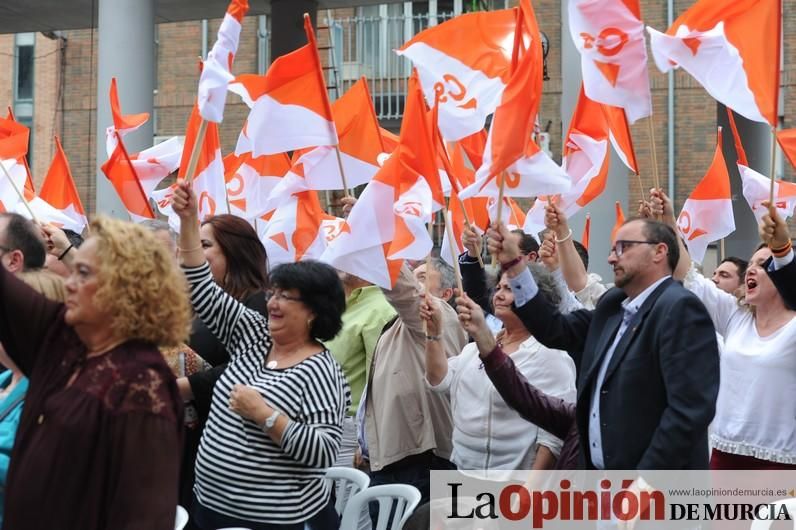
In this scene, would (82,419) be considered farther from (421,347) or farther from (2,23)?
(2,23)

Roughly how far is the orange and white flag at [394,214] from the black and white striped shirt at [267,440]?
164 cm

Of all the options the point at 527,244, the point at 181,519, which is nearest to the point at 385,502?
the point at 181,519

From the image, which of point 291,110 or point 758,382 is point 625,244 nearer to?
point 758,382

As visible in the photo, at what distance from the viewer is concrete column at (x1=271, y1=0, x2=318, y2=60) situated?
44.1ft

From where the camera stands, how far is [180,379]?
4.80 m

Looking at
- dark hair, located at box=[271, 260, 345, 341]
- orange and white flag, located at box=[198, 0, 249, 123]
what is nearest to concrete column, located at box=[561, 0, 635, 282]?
orange and white flag, located at box=[198, 0, 249, 123]

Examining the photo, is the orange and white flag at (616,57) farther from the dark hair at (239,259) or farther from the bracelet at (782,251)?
the dark hair at (239,259)

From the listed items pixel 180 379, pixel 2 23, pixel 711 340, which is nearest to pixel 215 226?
pixel 180 379

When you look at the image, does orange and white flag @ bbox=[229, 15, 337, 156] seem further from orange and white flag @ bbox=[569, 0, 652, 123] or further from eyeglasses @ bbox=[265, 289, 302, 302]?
eyeglasses @ bbox=[265, 289, 302, 302]

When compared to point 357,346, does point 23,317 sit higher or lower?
higher

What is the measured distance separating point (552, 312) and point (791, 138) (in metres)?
3.56

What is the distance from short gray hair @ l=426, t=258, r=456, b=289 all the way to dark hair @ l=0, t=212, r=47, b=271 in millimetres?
2824

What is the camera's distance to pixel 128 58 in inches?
420

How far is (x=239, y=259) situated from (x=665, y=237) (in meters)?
1.88
